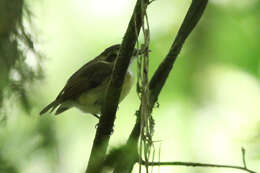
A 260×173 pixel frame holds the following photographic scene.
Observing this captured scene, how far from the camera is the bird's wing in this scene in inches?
193

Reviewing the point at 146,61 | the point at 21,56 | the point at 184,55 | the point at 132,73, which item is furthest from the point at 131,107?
the point at 21,56

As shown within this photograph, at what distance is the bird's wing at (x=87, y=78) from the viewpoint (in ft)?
16.0

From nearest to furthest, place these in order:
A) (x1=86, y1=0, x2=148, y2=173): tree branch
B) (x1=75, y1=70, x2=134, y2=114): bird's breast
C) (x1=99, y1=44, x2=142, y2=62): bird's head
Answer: (x1=86, y1=0, x2=148, y2=173): tree branch, (x1=99, y1=44, x2=142, y2=62): bird's head, (x1=75, y1=70, x2=134, y2=114): bird's breast

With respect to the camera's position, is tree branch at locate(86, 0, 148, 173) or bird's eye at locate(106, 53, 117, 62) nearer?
tree branch at locate(86, 0, 148, 173)

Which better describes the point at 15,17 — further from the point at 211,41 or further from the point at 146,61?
the point at 211,41

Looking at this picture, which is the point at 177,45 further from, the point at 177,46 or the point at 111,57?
the point at 111,57

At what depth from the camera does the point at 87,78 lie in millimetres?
5094

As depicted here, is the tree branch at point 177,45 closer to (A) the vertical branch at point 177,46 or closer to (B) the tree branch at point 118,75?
(A) the vertical branch at point 177,46

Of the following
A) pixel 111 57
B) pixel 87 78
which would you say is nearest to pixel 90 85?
pixel 87 78

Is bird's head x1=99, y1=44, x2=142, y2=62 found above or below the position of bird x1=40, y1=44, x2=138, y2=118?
above

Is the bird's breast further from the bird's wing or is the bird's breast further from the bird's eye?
the bird's eye

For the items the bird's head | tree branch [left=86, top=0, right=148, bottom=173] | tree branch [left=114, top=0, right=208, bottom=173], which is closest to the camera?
tree branch [left=86, top=0, right=148, bottom=173]

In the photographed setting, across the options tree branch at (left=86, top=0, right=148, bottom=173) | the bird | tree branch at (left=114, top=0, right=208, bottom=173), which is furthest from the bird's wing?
tree branch at (left=114, top=0, right=208, bottom=173)

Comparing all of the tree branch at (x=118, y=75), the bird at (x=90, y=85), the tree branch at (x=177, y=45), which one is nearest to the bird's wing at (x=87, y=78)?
the bird at (x=90, y=85)
